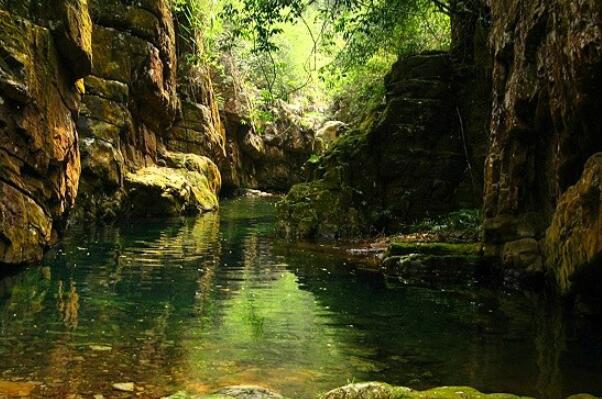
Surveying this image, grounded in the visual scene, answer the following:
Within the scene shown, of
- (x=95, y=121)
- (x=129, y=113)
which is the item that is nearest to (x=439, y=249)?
(x=95, y=121)

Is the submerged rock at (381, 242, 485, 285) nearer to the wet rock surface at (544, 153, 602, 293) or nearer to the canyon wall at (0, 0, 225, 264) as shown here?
the wet rock surface at (544, 153, 602, 293)

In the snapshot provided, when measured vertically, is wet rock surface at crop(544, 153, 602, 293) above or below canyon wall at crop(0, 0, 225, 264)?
below

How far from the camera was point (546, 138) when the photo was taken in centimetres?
1123

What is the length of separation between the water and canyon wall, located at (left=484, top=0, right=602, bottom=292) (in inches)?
50.0

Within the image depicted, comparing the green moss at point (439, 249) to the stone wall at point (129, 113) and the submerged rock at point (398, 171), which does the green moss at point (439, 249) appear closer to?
the submerged rock at point (398, 171)

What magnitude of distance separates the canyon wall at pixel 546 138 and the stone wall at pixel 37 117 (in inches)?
380

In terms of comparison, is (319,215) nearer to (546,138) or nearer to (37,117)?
(546,138)

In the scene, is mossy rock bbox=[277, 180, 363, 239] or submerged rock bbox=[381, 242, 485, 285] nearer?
submerged rock bbox=[381, 242, 485, 285]

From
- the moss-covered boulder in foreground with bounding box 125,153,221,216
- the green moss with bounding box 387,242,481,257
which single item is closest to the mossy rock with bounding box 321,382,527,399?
the green moss with bounding box 387,242,481,257

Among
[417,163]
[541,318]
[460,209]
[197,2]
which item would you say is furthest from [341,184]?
[197,2]

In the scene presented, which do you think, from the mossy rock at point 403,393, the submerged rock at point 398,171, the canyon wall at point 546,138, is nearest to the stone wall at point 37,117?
the submerged rock at point 398,171

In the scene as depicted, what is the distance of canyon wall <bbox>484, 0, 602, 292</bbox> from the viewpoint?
8000 mm

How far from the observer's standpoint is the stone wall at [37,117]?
10.6m

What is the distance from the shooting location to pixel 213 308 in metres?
9.21
